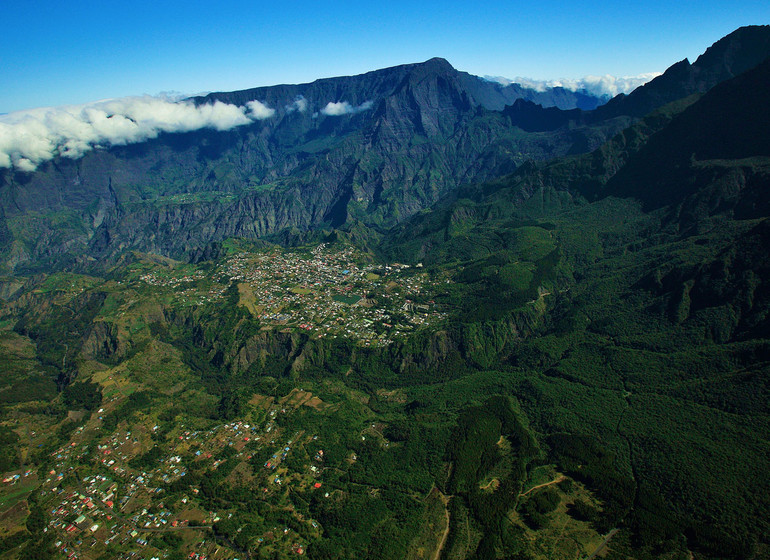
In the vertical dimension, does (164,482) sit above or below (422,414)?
above

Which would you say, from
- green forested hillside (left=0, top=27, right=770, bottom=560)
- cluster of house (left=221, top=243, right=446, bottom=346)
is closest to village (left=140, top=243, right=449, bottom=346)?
cluster of house (left=221, top=243, right=446, bottom=346)

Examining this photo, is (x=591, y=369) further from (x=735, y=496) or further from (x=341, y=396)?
(x=341, y=396)

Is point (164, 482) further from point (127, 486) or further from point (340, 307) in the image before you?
point (340, 307)

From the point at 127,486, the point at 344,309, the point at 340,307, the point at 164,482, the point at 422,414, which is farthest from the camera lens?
the point at 340,307

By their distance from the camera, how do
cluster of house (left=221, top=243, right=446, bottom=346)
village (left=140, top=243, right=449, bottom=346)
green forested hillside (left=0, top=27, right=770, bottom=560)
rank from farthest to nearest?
village (left=140, top=243, right=449, bottom=346) → cluster of house (left=221, top=243, right=446, bottom=346) → green forested hillside (left=0, top=27, right=770, bottom=560)

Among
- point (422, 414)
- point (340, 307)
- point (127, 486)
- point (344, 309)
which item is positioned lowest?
point (422, 414)

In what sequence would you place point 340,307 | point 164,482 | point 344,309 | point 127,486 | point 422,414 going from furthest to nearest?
1. point 340,307
2. point 344,309
3. point 422,414
4. point 164,482
5. point 127,486

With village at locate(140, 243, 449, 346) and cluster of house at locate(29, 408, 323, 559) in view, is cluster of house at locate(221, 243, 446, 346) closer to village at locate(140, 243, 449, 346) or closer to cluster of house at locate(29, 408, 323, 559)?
village at locate(140, 243, 449, 346)

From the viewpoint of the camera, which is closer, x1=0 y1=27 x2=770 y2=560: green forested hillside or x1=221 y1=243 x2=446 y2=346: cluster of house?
x1=0 y1=27 x2=770 y2=560: green forested hillside

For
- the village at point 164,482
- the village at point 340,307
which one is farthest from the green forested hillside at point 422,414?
the village at point 340,307

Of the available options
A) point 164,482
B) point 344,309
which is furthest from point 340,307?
point 164,482

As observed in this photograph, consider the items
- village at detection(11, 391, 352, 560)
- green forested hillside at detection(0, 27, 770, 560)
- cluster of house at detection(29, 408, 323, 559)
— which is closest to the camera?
village at detection(11, 391, 352, 560)

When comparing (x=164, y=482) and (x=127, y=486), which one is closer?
(x=127, y=486)

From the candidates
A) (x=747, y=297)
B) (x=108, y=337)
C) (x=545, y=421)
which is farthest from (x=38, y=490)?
(x=747, y=297)
